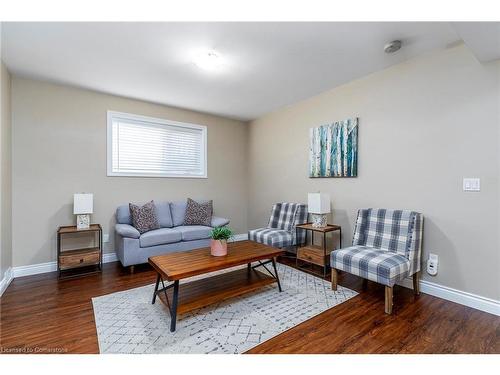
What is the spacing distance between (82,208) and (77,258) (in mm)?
634

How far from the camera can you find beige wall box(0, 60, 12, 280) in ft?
8.60

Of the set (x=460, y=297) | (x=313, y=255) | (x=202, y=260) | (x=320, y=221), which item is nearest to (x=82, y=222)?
(x=202, y=260)

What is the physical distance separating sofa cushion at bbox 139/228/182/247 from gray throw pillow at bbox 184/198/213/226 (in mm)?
487

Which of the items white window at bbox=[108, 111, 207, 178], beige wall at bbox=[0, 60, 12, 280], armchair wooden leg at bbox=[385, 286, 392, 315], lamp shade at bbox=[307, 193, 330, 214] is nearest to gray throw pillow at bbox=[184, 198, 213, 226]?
white window at bbox=[108, 111, 207, 178]

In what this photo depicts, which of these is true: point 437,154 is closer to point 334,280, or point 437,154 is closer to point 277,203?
point 334,280

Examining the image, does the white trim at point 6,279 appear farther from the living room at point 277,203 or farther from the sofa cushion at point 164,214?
the sofa cushion at point 164,214

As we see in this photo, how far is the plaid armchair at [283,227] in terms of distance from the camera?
11.4ft

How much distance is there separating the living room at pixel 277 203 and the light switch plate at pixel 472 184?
0.04ft

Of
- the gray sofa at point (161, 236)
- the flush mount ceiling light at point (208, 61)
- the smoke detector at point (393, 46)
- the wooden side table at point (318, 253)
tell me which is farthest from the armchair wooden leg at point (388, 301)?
the flush mount ceiling light at point (208, 61)

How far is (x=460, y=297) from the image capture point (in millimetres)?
2340
